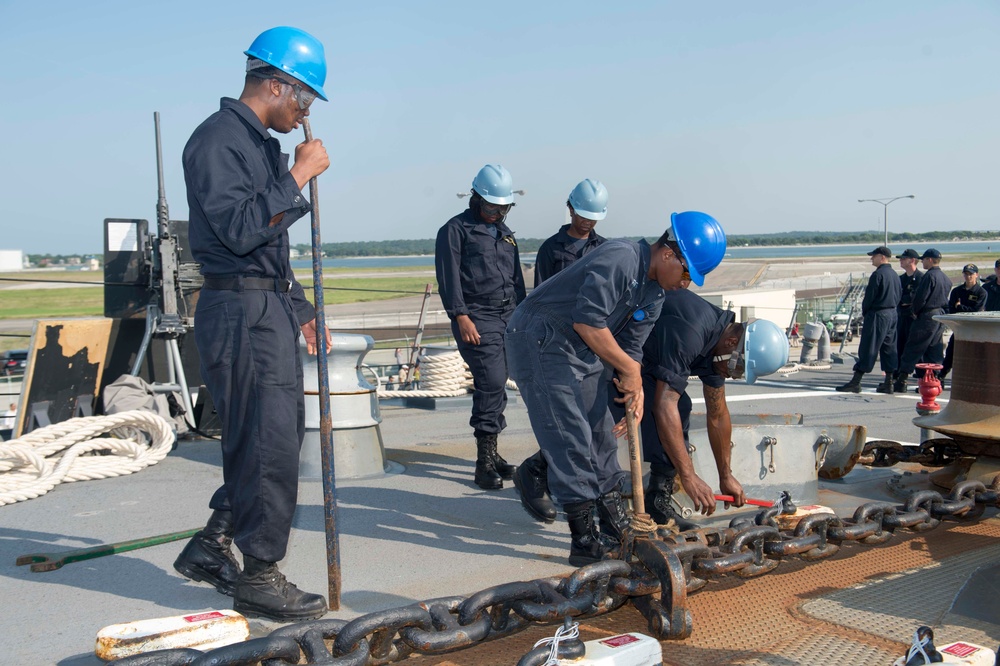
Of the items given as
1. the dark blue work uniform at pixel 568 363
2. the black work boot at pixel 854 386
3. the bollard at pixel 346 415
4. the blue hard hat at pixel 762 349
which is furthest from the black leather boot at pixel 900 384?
the dark blue work uniform at pixel 568 363

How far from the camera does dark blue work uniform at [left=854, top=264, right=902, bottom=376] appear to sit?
10039 mm

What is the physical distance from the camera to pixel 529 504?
430 cm

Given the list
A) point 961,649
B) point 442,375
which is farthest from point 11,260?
point 961,649

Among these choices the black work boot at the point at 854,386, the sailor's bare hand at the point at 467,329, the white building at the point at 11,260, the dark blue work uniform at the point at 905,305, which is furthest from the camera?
the white building at the point at 11,260

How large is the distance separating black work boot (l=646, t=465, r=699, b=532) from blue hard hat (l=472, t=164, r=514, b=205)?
6.43ft

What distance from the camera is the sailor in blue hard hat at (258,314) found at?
3.04 m

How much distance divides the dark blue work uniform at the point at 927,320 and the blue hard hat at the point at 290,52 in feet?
29.5

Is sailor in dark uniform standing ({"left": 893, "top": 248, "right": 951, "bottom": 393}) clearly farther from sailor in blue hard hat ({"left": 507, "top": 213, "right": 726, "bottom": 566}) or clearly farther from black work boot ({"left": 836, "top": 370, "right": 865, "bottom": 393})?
sailor in blue hard hat ({"left": 507, "top": 213, "right": 726, "bottom": 566})

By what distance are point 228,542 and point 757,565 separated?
1.89 metres

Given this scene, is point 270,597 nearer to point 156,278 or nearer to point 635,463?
point 635,463

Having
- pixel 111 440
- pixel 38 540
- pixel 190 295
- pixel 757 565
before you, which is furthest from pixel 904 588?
pixel 190 295

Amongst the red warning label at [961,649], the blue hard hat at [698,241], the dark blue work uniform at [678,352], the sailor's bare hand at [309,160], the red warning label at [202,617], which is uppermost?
the sailor's bare hand at [309,160]

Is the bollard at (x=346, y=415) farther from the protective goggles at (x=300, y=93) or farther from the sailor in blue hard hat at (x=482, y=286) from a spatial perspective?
the protective goggles at (x=300, y=93)

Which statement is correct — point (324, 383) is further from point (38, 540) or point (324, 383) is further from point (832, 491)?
point (832, 491)
